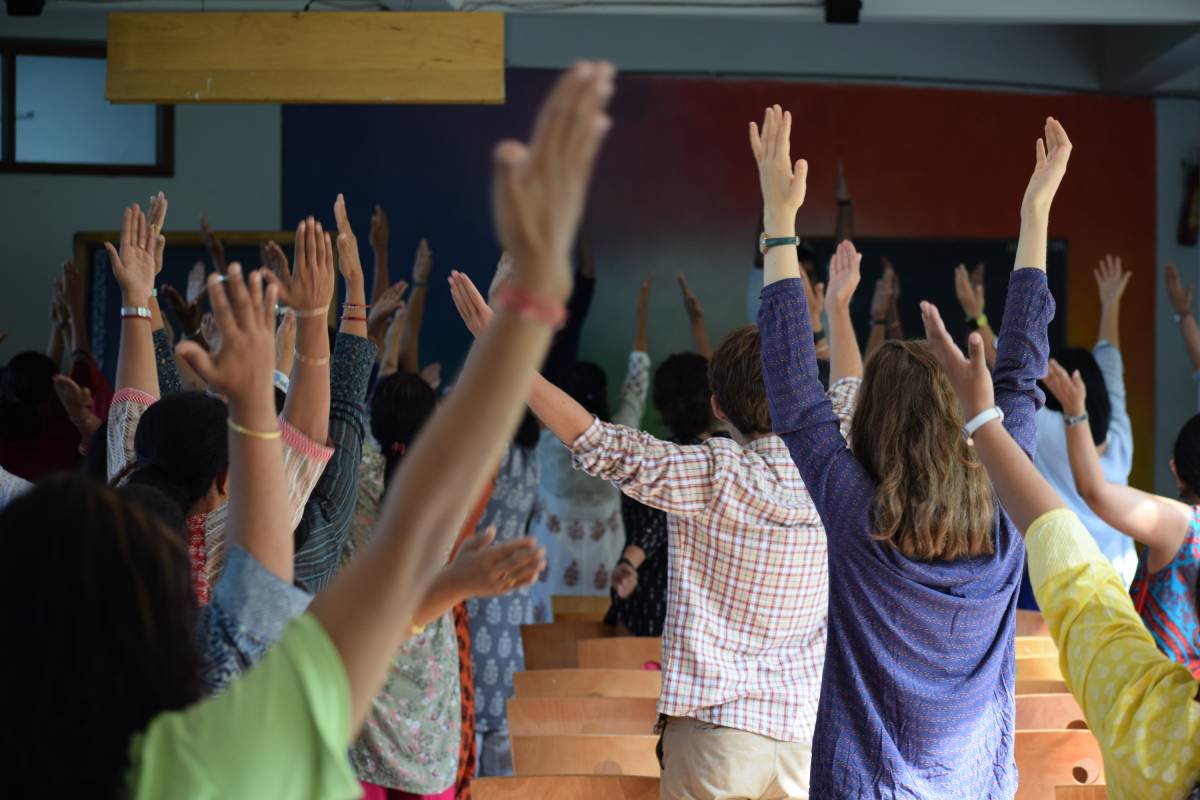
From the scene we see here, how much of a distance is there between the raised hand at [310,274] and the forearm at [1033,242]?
111cm

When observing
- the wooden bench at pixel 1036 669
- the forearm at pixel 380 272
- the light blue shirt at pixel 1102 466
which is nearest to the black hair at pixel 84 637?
the wooden bench at pixel 1036 669

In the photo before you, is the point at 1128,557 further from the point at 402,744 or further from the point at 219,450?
the point at 219,450

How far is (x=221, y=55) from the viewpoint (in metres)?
4.04

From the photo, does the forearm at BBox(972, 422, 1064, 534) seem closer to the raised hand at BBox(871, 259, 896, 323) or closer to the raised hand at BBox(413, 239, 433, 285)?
the raised hand at BBox(871, 259, 896, 323)

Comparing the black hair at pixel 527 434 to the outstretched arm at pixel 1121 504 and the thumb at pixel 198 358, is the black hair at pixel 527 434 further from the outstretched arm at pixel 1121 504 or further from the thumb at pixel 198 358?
the thumb at pixel 198 358

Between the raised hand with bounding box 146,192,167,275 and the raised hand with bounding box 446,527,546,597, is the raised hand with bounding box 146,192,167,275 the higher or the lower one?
the higher one

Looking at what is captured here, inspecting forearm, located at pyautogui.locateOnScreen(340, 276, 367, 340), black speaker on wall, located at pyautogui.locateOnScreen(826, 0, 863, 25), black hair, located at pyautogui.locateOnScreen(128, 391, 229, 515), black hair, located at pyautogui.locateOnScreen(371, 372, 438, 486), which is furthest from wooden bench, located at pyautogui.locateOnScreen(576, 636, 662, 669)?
black speaker on wall, located at pyautogui.locateOnScreen(826, 0, 863, 25)

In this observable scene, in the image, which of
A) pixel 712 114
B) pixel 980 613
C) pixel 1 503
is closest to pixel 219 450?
pixel 1 503

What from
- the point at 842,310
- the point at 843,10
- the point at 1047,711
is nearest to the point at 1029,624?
the point at 1047,711

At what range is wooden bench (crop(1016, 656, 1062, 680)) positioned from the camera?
3.46m

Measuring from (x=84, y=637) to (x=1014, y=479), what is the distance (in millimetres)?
1068

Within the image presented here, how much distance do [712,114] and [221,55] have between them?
117 inches

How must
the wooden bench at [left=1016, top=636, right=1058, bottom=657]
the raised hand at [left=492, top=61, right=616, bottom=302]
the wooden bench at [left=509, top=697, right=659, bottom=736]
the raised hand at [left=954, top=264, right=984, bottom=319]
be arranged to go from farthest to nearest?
the raised hand at [left=954, top=264, right=984, bottom=319]
the wooden bench at [left=1016, top=636, right=1058, bottom=657]
the wooden bench at [left=509, top=697, right=659, bottom=736]
the raised hand at [left=492, top=61, right=616, bottom=302]

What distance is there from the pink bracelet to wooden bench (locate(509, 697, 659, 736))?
2.08m
